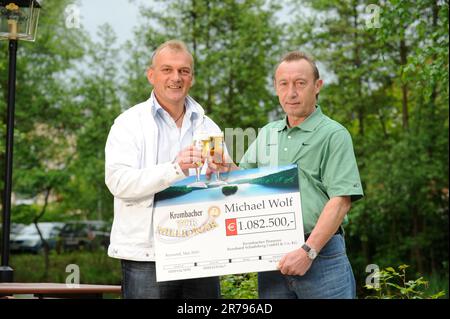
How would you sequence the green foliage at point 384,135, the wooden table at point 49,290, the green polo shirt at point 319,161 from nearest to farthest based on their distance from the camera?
the green polo shirt at point 319,161 < the wooden table at point 49,290 < the green foliage at point 384,135

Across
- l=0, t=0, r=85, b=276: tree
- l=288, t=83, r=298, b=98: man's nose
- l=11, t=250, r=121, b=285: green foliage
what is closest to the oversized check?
l=288, t=83, r=298, b=98: man's nose

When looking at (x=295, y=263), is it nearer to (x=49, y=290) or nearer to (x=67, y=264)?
(x=49, y=290)

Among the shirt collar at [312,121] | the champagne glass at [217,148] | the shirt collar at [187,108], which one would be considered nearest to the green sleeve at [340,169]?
the shirt collar at [312,121]

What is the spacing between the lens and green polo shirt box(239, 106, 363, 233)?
4.02m

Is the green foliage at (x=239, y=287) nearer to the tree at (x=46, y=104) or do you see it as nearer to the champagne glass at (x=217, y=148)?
the champagne glass at (x=217, y=148)

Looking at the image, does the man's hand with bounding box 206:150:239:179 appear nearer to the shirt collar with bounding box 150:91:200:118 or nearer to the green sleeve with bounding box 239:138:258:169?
the green sleeve with bounding box 239:138:258:169

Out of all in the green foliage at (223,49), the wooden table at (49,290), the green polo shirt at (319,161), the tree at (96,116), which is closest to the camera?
the green polo shirt at (319,161)

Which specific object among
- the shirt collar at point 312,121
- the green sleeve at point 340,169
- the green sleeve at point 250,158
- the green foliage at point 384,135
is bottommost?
the green sleeve at point 340,169

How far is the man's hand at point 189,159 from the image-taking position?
3.92 m

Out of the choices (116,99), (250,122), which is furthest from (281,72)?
(116,99)

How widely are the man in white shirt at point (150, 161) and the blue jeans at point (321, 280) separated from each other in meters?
0.42

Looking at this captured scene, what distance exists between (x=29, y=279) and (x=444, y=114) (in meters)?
14.9

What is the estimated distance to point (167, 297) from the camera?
4.23 meters
